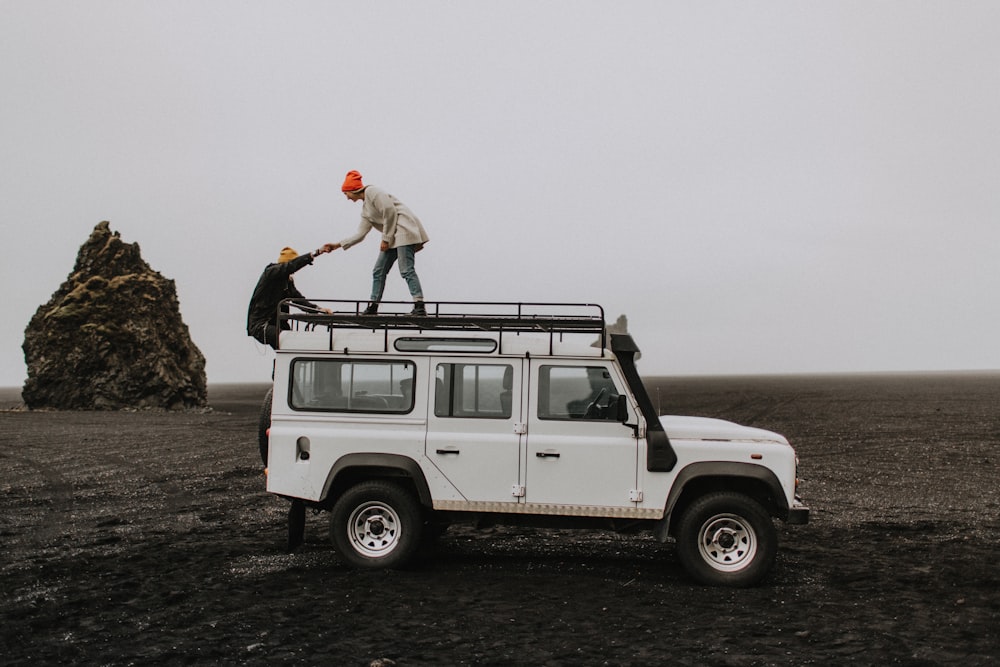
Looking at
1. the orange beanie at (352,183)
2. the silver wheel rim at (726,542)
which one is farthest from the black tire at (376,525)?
the orange beanie at (352,183)

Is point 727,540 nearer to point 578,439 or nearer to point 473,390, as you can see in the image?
point 578,439

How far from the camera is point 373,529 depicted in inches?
368

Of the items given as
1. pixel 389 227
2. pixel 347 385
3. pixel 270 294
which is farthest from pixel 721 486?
pixel 270 294

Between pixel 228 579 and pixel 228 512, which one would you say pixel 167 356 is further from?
pixel 228 579

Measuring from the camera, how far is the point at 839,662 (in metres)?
6.70

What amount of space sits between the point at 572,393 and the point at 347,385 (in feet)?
8.09

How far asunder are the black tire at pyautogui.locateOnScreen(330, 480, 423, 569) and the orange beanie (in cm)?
381

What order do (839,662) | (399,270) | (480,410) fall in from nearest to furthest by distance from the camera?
(839,662) < (480,410) < (399,270)

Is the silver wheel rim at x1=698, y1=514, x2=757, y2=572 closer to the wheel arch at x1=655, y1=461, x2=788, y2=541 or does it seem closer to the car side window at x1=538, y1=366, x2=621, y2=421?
the wheel arch at x1=655, y1=461, x2=788, y2=541

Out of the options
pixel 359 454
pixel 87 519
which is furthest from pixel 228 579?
pixel 87 519

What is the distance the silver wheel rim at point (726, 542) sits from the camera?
28.6ft

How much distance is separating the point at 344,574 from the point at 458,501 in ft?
5.05

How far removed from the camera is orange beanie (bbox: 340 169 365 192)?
1085 cm

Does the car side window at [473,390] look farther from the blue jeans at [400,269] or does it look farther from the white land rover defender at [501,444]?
the blue jeans at [400,269]
